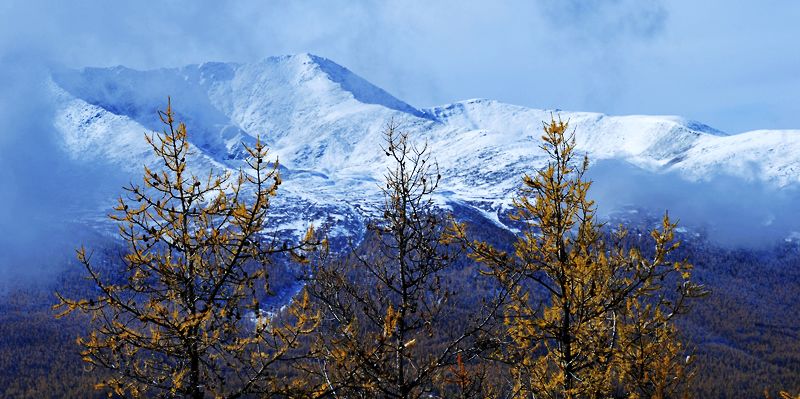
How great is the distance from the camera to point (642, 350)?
11.0 meters

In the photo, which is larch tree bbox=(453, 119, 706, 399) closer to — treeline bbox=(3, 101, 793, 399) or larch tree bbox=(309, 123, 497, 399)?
treeline bbox=(3, 101, 793, 399)

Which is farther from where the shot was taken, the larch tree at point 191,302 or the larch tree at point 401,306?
the larch tree at point 401,306

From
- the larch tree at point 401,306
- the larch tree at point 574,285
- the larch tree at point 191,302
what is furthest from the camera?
the larch tree at point 574,285

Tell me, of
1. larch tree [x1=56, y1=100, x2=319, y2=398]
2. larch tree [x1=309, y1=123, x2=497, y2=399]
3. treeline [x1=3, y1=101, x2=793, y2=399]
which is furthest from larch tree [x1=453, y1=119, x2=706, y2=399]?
larch tree [x1=56, y1=100, x2=319, y2=398]

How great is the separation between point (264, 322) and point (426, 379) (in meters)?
3.15

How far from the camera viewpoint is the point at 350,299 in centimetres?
1144

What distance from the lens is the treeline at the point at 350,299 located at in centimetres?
877

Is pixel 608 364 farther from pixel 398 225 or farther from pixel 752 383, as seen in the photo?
pixel 752 383

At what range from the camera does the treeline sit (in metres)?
8.77

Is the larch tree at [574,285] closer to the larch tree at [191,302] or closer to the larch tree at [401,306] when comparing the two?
the larch tree at [401,306]

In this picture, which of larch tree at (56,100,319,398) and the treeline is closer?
larch tree at (56,100,319,398)

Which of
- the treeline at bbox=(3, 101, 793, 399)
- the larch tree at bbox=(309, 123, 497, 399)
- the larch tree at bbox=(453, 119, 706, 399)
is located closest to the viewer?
the treeline at bbox=(3, 101, 793, 399)

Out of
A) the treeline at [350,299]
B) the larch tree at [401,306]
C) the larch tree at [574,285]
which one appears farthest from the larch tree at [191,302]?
the larch tree at [574,285]

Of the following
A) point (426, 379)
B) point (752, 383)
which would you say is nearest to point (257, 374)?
point (426, 379)
